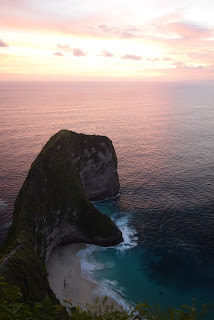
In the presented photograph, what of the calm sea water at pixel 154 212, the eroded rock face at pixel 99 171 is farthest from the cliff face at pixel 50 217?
the calm sea water at pixel 154 212

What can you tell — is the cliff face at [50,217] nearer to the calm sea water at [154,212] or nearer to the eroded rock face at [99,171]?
the eroded rock face at [99,171]

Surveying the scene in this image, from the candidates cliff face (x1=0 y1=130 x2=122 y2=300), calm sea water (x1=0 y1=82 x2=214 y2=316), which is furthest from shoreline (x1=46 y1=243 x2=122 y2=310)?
cliff face (x1=0 y1=130 x2=122 y2=300)

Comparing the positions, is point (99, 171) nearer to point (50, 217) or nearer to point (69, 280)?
point (50, 217)

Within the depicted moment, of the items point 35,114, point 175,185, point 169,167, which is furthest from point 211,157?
point 35,114

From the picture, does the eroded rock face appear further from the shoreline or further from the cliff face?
the shoreline

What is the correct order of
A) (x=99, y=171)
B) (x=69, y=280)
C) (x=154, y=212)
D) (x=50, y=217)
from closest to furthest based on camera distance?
1. (x=69, y=280)
2. (x=50, y=217)
3. (x=154, y=212)
4. (x=99, y=171)

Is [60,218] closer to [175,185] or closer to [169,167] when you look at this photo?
[175,185]

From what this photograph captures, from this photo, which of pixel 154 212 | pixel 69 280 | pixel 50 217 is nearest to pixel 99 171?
pixel 154 212

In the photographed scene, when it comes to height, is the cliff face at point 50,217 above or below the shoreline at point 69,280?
above
